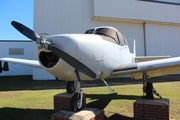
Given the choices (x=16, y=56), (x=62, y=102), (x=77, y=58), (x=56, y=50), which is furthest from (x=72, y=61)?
(x=16, y=56)

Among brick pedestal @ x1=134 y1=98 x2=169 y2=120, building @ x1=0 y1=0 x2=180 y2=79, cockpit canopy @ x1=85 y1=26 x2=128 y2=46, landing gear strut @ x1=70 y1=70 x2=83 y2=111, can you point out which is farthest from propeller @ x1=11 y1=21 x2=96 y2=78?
building @ x1=0 y1=0 x2=180 y2=79

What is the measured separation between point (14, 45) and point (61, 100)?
67.6ft

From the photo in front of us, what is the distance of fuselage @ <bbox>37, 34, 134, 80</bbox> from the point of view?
118 inches

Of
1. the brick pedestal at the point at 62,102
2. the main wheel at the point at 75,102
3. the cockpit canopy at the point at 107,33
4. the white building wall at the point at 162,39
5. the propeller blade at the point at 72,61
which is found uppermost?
the white building wall at the point at 162,39

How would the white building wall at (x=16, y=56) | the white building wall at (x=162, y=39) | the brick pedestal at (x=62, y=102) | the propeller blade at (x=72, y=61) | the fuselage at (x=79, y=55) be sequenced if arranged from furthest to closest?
the white building wall at (x=16, y=56) → the white building wall at (x=162, y=39) → the brick pedestal at (x=62, y=102) → the fuselage at (x=79, y=55) → the propeller blade at (x=72, y=61)

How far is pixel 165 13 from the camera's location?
18.4 metres

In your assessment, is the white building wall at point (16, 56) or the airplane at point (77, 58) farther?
the white building wall at point (16, 56)

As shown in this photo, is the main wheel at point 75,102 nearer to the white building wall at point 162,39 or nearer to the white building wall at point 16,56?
the white building wall at point 162,39

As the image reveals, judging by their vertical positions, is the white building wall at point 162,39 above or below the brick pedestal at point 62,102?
above

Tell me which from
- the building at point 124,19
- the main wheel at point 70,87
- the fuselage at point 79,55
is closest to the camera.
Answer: the fuselage at point 79,55

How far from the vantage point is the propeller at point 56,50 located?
2873 millimetres

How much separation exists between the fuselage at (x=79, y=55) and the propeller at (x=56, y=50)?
0.29ft

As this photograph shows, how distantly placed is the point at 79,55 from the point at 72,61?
8.3 inches

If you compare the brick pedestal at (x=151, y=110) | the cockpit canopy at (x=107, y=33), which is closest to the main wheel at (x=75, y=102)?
the brick pedestal at (x=151, y=110)
